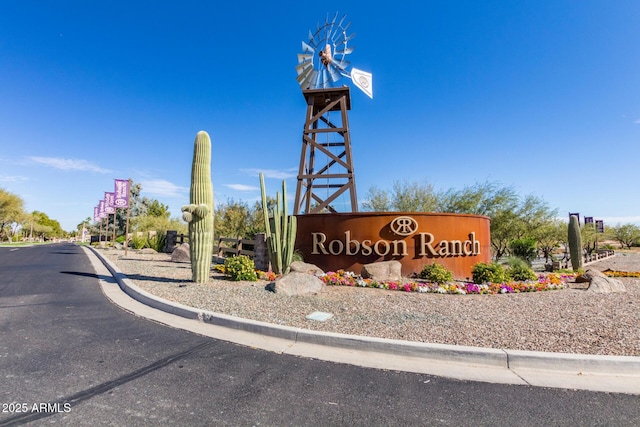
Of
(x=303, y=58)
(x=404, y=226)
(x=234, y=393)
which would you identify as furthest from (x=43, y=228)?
(x=234, y=393)

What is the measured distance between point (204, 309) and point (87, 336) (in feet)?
5.97

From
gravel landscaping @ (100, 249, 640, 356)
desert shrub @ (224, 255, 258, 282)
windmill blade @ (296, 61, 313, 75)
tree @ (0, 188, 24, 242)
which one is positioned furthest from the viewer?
tree @ (0, 188, 24, 242)

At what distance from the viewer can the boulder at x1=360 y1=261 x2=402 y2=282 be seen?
384 inches

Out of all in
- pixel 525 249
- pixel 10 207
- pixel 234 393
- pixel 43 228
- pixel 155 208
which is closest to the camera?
pixel 234 393

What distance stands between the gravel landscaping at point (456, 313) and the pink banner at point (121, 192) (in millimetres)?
15909

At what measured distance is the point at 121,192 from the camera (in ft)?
72.4

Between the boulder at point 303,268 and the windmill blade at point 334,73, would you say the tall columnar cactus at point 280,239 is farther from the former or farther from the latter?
the windmill blade at point 334,73

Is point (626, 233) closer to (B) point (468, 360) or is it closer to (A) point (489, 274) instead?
(A) point (489, 274)

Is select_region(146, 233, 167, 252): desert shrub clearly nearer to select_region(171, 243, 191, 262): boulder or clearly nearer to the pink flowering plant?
select_region(171, 243, 191, 262): boulder

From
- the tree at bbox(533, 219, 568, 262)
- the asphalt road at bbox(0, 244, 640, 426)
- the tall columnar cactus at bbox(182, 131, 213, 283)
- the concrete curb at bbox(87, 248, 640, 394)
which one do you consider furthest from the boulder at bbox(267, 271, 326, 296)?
the tree at bbox(533, 219, 568, 262)

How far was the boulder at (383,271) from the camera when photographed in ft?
32.0

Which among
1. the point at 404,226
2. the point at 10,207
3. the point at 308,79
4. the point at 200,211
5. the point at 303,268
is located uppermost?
the point at 308,79

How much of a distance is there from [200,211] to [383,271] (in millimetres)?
5589

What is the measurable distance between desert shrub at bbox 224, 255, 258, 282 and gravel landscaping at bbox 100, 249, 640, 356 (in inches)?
26.2
